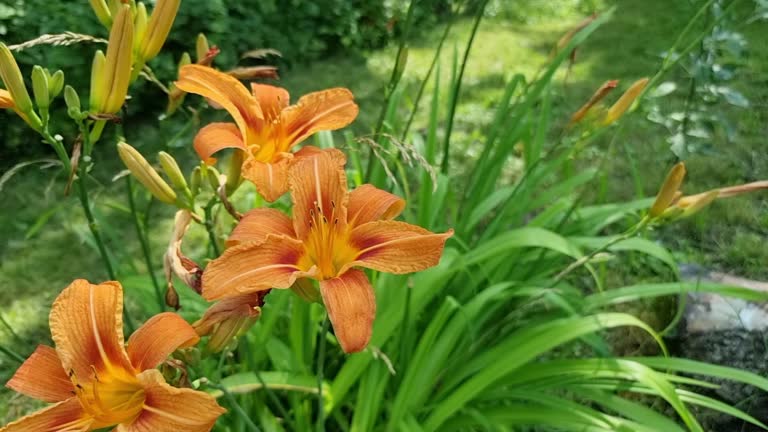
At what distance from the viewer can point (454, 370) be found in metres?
1.82

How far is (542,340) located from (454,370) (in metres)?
0.31

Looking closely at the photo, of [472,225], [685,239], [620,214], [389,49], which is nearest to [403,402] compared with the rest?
[472,225]

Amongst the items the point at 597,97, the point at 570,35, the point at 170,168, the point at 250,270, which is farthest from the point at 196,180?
the point at 570,35

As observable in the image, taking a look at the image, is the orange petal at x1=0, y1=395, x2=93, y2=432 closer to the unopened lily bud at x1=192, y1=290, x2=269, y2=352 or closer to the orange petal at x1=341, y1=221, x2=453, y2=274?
the unopened lily bud at x1=192, y1=290, x2=269, y2=352

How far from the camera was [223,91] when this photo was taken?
114 cm

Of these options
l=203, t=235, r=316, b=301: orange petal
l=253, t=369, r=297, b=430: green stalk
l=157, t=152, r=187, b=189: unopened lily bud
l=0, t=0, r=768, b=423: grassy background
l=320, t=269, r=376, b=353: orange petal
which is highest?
l=157, t=152, r=187, b=189: unopened lily bud

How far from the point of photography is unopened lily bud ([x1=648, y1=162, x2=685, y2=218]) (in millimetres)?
1354

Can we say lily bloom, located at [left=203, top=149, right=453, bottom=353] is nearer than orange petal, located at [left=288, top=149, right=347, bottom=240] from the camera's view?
Yes

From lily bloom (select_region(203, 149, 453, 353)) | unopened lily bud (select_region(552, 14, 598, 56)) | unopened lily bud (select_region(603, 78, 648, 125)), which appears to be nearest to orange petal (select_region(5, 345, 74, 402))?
lily bloom (select_region(203, 149, 453, 353))

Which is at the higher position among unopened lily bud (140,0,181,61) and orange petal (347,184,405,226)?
unopened lily bud (140,0,181,61)

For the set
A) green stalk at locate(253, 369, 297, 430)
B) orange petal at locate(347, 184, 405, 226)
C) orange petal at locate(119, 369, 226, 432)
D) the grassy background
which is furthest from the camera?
the grassy background

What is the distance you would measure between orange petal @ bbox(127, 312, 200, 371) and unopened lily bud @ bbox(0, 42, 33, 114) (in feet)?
1.38

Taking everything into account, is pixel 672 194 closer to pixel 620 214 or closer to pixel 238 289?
pixel 620 214

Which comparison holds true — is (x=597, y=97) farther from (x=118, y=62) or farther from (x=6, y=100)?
(x=6, y=100)
